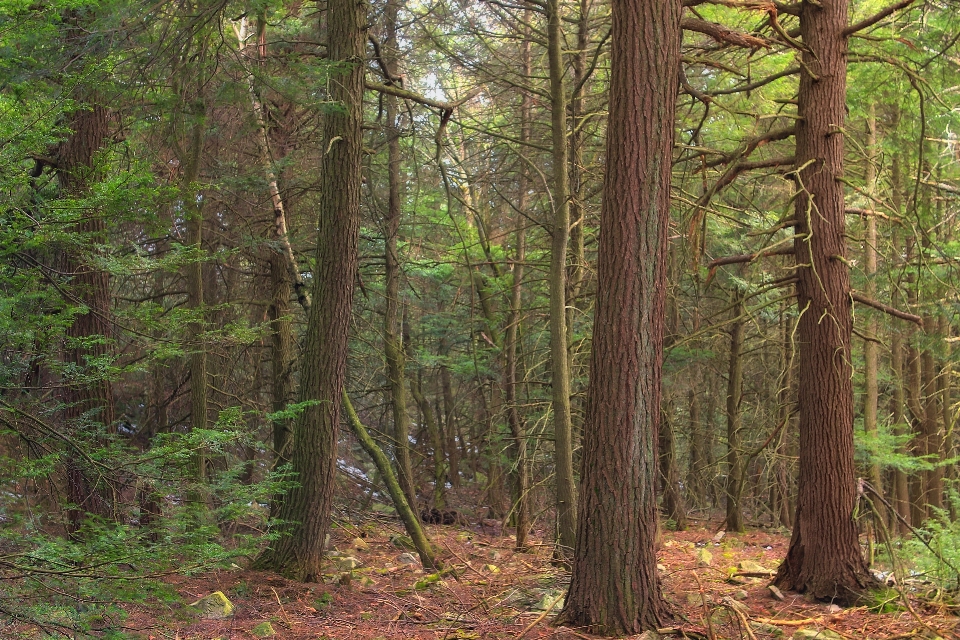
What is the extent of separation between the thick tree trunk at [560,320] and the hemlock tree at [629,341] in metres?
3.16

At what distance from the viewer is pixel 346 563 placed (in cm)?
932

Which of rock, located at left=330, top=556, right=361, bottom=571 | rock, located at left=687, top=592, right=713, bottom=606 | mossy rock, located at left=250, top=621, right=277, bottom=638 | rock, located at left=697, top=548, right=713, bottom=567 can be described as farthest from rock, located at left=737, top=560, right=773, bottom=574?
mossy rock, located at left=250, top=621, right=277, bottom=638

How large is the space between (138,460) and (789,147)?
13.2m

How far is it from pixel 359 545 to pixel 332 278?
4798mm

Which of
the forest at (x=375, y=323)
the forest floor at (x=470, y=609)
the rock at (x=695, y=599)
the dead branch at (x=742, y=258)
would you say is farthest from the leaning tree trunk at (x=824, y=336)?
the rock at (x=695, y=599)

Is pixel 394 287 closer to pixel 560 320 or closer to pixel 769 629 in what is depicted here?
pixel 560 320

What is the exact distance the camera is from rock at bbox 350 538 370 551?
1102 cm

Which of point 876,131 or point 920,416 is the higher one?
point 876,131

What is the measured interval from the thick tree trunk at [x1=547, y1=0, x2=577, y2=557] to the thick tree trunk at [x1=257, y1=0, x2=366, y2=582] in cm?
240

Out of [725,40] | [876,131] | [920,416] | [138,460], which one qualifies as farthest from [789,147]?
[138,460]

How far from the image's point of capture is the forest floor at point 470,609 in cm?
577

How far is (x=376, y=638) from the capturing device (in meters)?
6.04

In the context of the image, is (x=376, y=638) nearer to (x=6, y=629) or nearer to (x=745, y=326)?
(x=6, y=629)

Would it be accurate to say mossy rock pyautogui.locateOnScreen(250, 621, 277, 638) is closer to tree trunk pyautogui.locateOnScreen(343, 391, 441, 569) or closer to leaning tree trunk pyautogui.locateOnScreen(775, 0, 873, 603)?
tree trunk pyautogui.locateOnScreen(343, 391, 441, 569)
